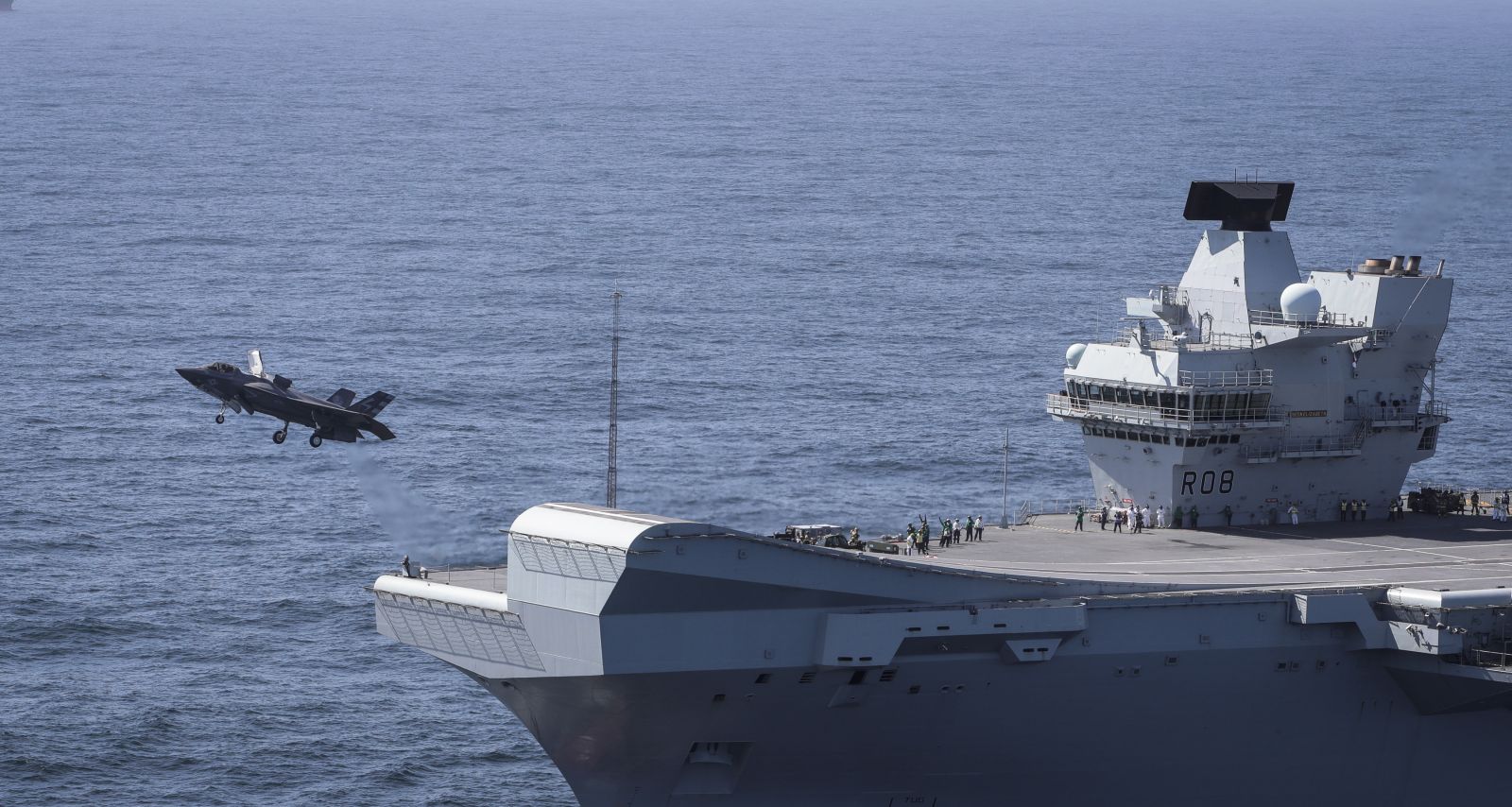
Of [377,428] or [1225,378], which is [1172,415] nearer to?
[1225,378]

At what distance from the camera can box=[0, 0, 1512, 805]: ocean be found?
5309cm

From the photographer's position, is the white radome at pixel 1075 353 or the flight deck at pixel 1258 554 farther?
the white radome at pixel 1075 353

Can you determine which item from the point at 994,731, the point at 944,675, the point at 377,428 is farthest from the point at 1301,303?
the point at 377,428

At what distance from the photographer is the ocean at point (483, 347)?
53094mm

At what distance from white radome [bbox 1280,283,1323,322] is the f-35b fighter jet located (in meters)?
19.5

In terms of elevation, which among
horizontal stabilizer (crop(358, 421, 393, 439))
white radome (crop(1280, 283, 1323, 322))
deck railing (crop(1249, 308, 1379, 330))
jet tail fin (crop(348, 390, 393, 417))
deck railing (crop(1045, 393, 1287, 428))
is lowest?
horizontal stabilizer (crop(358, 421, 393, 439))

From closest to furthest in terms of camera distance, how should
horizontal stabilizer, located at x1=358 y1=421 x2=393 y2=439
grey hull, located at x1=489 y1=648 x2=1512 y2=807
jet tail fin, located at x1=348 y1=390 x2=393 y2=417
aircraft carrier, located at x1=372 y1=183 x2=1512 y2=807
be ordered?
aircraft carrier, located at x1=372 y1=183 x2=1512 y2=807
grey hull, located at x1=489 y1=648 x2=1512 y2=807
horizontal stabilizer, located at x1=358 y1=421 x2=393 y2=439
jet tail fin, located at x1=348 y1=390 x2=393 y2=417

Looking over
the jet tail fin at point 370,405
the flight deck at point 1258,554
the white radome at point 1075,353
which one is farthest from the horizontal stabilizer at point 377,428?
the white radome at point 1075,353

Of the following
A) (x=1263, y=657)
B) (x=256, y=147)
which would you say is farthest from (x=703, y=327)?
(x=256, y=147)

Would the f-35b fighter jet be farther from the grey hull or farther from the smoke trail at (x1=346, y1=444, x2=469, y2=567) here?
the grey hull

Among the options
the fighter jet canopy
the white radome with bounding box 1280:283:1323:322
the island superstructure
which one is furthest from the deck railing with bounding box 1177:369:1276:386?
the fighter jet canopy

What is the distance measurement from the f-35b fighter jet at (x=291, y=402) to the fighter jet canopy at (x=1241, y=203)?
18.3 meters

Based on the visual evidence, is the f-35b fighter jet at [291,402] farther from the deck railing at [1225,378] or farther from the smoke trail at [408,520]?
the deck railing at [1225,378]

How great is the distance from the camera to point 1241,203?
47.3 meters
